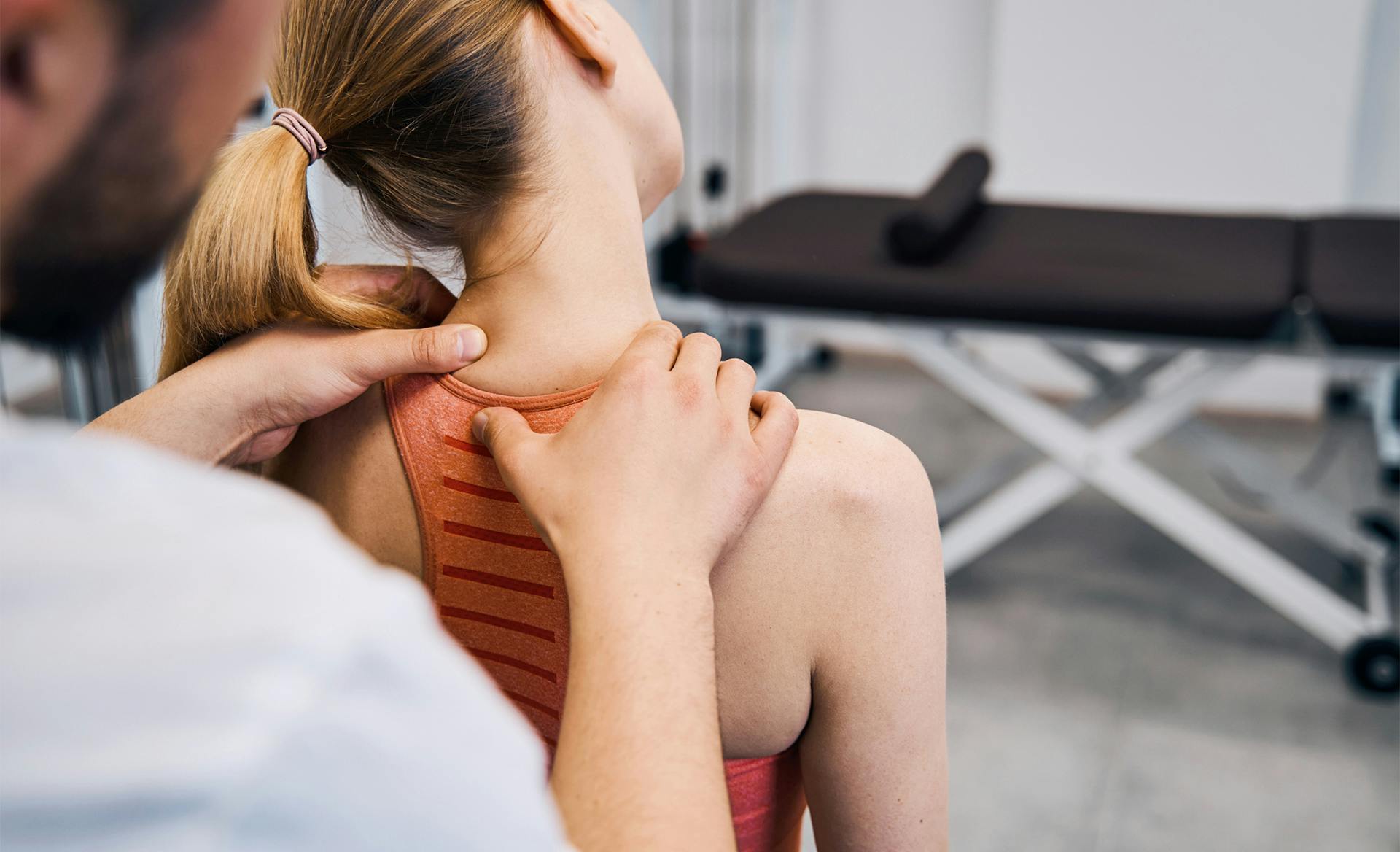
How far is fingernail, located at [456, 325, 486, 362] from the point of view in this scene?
0.84 meters

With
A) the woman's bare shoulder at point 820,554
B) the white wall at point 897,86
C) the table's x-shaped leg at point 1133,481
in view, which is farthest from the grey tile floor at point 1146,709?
the white wall at point 897,86

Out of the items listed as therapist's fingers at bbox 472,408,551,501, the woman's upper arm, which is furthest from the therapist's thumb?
the woman's upper arm

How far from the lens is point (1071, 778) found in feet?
6.29

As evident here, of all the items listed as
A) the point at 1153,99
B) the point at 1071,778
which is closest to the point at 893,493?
the point at 1071,778

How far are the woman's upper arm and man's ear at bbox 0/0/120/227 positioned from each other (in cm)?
52

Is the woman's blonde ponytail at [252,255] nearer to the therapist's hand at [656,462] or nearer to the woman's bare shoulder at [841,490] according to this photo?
the therapist's hand at [656,462]

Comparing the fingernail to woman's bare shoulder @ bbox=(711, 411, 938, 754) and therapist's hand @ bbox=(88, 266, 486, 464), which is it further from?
woman's bare shoulder @ bbox=(711, 411, 938, 754)

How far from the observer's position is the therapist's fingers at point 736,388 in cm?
72

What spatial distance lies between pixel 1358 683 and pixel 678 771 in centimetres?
198

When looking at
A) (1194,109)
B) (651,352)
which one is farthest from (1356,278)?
(651,352)

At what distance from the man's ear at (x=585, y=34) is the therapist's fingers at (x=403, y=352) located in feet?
0.72

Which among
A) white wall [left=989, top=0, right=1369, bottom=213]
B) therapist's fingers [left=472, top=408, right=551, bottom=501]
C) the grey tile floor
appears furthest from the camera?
white wall [left=989, top=0, right=1369, bottom=213]

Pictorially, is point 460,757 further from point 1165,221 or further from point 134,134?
point 1165,221

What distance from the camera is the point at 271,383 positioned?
2.79ft
